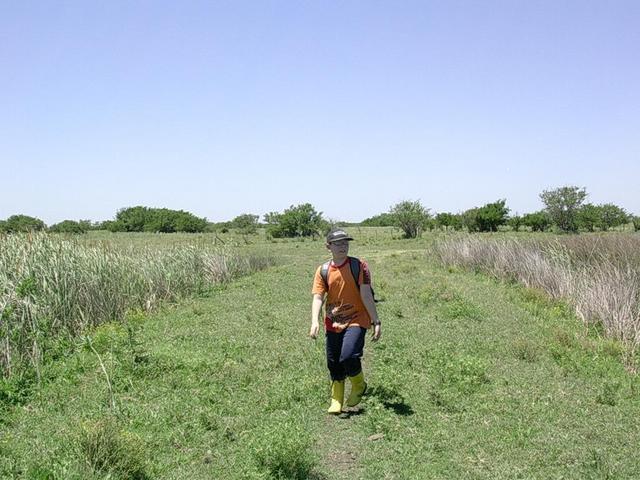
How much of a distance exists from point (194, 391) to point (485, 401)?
396 cm

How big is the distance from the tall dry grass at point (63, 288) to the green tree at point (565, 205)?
49.5 metres

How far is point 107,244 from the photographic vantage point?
1495cm

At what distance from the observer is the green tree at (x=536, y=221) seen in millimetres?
68475

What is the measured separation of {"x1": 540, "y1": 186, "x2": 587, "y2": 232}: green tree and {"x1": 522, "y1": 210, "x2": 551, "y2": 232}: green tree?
830 cm

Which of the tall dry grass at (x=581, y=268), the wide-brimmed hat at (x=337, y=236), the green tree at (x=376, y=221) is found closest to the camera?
the wide-brimmed hat at (x=337, y=236)

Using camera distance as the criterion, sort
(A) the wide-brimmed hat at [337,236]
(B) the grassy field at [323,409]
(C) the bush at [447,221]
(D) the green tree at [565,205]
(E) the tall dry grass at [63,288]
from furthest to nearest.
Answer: (C) the bush at [447,221]
(D) the green tree at [565,205]
(E) the tall dry grass at [63,288]
(A) the wide-brimmed hat at [337,236]
(B) the grassy field at [323,409]

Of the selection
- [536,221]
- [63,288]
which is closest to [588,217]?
[536,221]

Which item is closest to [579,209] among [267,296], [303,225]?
[303,225]

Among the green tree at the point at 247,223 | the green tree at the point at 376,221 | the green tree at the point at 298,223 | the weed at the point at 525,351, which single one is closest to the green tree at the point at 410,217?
the green tree at the point at 298,223

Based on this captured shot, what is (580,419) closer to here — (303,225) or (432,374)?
(432,374)

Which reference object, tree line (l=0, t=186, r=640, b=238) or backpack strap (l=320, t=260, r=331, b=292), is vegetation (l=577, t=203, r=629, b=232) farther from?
backpack strap (l=320, t=260, r=331, b=292)

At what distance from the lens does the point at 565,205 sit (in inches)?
2248

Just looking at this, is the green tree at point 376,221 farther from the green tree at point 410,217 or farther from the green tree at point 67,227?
the green tree at point 67,227

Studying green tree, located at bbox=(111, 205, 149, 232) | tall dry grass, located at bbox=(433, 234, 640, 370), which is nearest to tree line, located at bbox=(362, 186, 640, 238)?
tall dry grass, located at bbox=(433, 234, 640, 370)
